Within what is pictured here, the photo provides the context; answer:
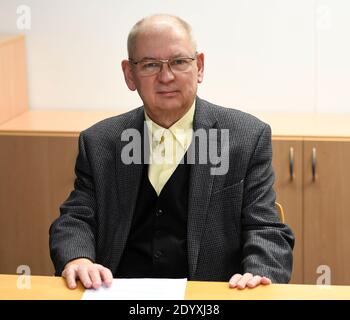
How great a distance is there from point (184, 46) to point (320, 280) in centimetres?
168

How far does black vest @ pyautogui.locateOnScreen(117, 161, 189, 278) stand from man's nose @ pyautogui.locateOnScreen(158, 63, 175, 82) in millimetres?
289

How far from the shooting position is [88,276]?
2.26m

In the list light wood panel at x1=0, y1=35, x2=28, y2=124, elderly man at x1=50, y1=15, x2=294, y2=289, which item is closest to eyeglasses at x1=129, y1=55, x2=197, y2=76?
elderly man at x1=50, y1=15, x2=294, y2=289

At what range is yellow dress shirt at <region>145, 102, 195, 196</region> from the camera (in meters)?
2.68

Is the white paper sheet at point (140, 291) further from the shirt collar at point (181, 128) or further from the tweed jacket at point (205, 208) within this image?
the shirt collar at point (181, 128)

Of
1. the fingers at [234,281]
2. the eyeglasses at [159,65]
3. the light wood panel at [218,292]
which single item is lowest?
the light wood panel at [218,292]

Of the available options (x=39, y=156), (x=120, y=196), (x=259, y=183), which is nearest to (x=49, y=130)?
(x=39, y=156)

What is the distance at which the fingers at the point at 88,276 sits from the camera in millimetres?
2232

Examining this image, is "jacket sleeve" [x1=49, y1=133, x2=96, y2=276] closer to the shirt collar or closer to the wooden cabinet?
the shirt collar

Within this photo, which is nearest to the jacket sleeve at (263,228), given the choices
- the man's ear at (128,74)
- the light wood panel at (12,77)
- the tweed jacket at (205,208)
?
the tweed jacket at (205,208)

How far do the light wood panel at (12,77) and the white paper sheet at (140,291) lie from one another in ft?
6.62

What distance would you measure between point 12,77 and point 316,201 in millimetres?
1615

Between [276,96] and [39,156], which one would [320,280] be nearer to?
[276,96]

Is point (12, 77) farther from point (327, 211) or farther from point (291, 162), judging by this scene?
point (327, 211)
